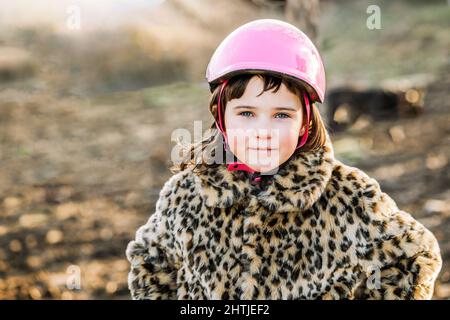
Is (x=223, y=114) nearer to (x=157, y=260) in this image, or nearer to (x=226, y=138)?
(x=226, y=138)

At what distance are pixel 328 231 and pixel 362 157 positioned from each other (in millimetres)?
4769

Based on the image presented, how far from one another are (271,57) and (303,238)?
69 centimetres

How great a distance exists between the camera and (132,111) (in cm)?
950

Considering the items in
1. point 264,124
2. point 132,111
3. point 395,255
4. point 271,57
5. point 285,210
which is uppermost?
point 132,111

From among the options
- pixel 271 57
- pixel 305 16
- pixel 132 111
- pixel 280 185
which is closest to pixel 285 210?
pixel 280 185

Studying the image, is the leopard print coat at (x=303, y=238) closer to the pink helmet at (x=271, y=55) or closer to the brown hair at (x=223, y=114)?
the brown hair at (x=223, y=114)

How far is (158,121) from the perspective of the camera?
350 inches

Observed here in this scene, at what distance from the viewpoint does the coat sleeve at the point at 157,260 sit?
7.82 ft

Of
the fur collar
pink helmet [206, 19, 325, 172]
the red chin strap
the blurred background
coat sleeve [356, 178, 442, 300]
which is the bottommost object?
coat sleeve [356, 178, 442, 300]

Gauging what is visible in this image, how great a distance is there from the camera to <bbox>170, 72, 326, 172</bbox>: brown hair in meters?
2.16

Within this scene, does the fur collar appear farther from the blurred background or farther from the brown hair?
the blurred background

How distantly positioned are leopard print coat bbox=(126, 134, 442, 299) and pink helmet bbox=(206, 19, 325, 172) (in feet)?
0.49

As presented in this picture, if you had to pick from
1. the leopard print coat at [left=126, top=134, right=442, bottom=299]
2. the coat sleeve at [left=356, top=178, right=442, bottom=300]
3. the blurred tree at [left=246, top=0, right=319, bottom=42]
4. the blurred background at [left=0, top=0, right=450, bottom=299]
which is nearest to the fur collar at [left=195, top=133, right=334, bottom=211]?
the leopard print coat at [left=126, top=134, right=442, bottom=299]
